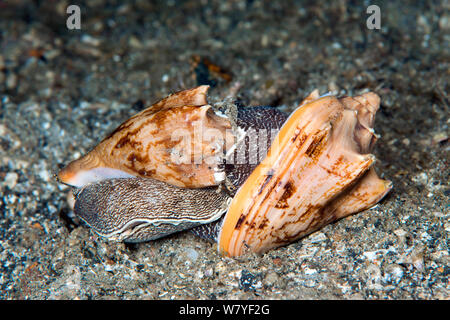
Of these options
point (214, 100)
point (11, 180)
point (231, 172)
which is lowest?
point (11, 180)

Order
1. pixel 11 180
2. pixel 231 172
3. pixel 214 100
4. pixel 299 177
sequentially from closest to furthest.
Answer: pixel 299 177
pixel 231 172
pixel 214 100
pixel 11 180

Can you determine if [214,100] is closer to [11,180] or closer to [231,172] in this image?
[231,172]

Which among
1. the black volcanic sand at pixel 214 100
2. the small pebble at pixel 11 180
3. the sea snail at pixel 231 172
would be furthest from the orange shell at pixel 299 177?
the small pebble at pixel 11 180

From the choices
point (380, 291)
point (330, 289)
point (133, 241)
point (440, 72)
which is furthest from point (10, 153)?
point (440, 72)

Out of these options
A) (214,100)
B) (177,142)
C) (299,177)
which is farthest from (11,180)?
(299,177)

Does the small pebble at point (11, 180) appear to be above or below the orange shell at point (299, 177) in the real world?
below

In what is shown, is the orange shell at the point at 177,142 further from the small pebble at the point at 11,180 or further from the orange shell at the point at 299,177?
the small pebble at the point at 11,180
